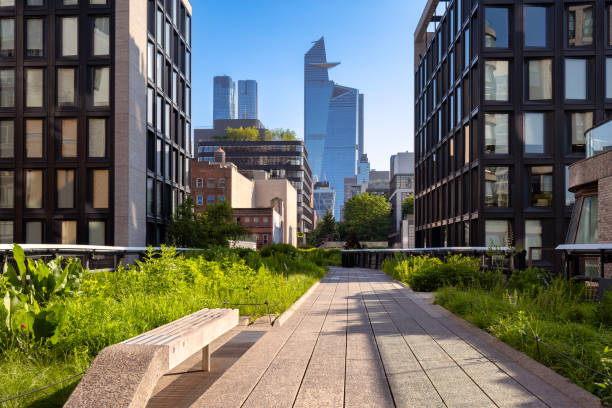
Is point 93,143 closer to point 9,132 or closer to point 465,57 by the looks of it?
point 9,132

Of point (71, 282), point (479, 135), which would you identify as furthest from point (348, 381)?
point (479, 135)

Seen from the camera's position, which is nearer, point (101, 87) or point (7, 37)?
point (101, 87)

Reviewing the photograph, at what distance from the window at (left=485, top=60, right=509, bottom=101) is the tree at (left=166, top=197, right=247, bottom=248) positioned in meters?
20.6

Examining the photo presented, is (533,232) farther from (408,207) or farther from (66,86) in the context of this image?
(408,207)

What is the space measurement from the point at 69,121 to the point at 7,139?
412 cm

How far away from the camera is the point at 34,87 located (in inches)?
1351

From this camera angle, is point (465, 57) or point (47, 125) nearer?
point (47, 125)

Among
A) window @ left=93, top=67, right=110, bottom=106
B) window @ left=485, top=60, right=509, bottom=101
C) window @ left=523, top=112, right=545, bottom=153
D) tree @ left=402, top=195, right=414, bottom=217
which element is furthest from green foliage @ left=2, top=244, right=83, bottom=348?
tree @ left=402, top=195, right=414, bottom=217

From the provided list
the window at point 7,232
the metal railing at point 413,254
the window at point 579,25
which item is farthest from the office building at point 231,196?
the window at point 579,25

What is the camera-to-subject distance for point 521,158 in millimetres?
34406

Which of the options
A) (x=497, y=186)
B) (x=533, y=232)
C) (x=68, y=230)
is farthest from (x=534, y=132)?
(x=68, y=230)

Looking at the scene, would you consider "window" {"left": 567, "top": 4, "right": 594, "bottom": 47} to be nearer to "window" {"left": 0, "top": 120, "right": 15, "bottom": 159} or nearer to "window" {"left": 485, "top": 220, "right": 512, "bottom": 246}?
"window" {"left": 485, "top": 220, "right": 512, "bottom": 246}

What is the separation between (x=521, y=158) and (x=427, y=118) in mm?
19983

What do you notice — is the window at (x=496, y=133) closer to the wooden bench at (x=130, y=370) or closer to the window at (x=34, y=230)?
the window at (x=34, y=230)
